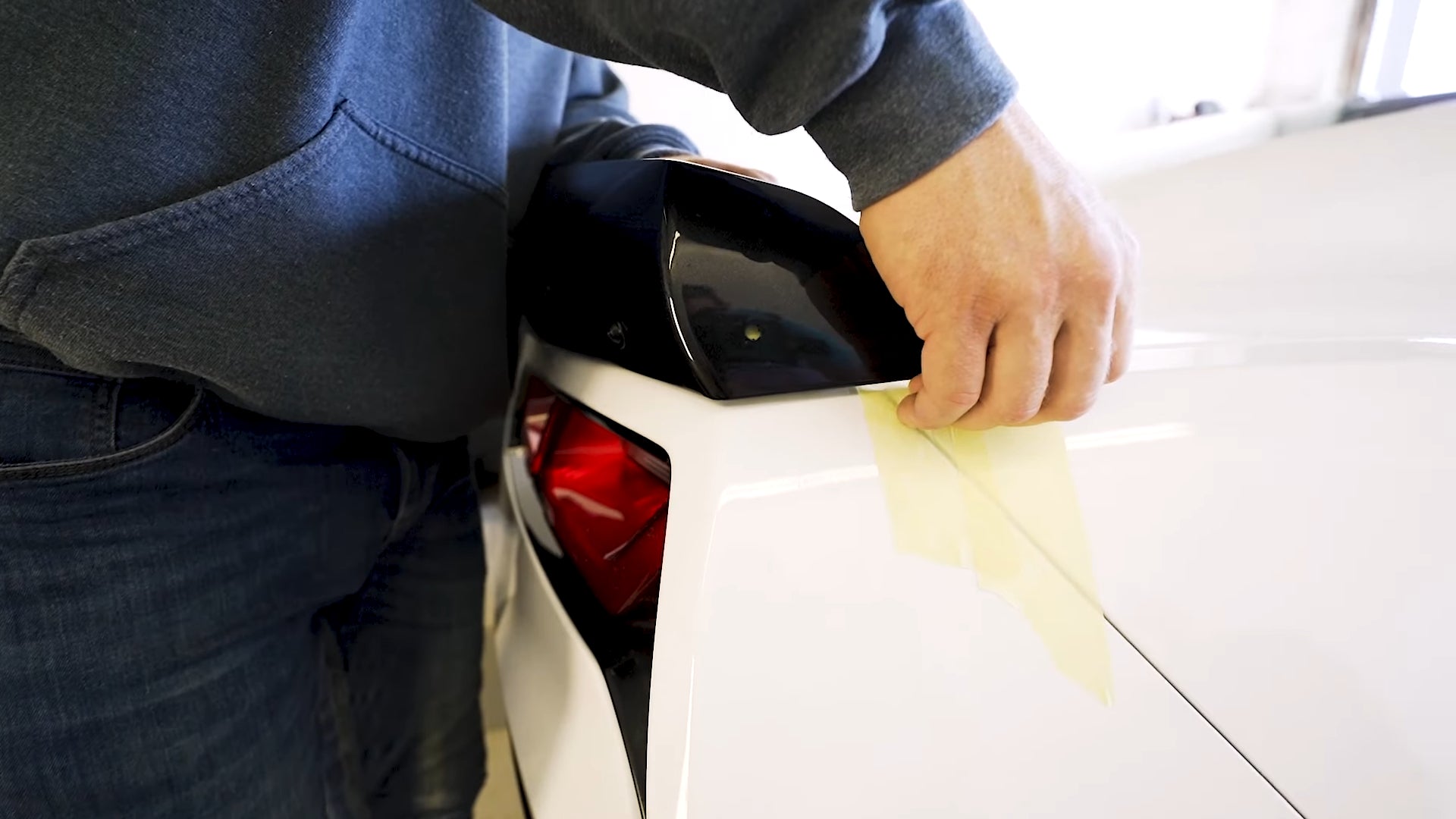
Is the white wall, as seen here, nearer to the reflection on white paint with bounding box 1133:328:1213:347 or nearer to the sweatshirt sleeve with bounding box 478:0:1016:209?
the reflection on white paint with bounding box 1133:328:1213:347

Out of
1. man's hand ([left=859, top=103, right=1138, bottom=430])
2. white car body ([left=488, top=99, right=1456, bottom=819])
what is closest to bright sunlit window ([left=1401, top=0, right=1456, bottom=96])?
white car body ([left=488, top=99, right=1456, bottom=819])

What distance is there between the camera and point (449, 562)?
0.81 m

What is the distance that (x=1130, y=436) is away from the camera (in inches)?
18.2

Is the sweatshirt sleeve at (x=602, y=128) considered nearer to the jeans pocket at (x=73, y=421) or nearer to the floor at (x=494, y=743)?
the jeans pocket at (x=73, y=421)

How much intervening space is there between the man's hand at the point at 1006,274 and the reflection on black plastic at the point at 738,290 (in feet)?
0.12

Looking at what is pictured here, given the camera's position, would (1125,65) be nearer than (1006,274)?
No

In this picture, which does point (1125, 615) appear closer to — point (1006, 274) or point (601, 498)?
point (1006, 274)

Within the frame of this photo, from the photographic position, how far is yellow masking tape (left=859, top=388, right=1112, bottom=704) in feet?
1.39

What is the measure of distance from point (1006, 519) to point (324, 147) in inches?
16.1

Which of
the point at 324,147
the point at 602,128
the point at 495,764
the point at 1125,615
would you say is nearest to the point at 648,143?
the point at 602,128

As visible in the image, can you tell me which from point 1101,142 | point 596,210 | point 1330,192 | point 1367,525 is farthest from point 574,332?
point 1101,142

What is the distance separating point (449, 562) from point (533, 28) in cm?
56

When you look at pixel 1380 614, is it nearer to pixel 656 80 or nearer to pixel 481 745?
pixel 481 745

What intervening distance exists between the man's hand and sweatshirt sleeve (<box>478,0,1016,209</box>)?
0.05ft
